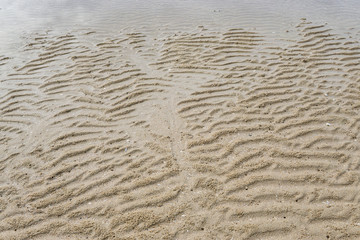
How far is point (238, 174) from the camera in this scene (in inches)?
152

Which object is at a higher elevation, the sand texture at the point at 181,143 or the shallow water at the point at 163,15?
the shallow water at the point at 163,15

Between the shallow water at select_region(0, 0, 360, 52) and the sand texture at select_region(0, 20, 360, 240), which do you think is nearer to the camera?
the sand texture at select_region(0, 20, 360, 240)

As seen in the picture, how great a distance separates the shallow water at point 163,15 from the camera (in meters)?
8.33

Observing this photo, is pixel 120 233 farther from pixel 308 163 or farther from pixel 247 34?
pixel 247 34

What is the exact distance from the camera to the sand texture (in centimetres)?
336

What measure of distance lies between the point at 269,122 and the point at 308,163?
0.98 m

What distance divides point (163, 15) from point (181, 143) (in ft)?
20.3

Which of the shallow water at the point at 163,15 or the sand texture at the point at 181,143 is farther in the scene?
the shallow water at the point at 163,15

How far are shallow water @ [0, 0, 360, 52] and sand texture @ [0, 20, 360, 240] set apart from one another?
5.09ft

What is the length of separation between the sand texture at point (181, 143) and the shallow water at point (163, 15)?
61.1 inches

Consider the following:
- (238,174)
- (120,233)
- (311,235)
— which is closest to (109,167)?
(120,233)

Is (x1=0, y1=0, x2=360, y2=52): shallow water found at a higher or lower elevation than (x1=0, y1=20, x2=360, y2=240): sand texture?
higher

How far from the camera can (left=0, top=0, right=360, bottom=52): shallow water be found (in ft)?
27.3

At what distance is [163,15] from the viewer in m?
9.19
